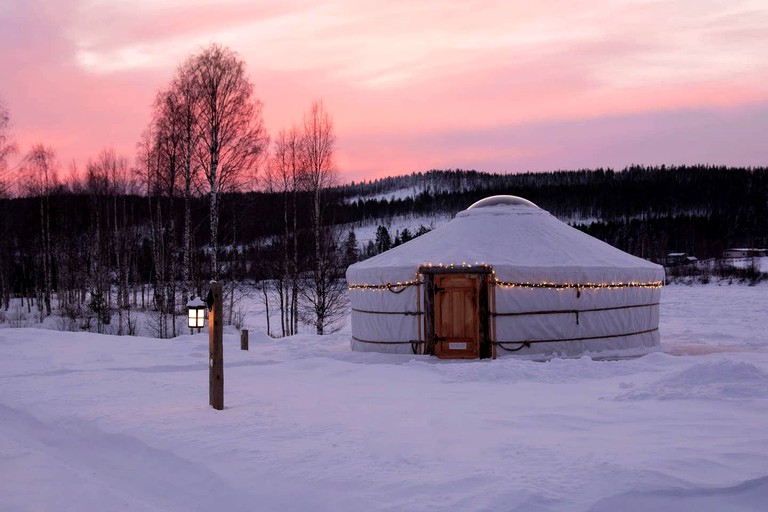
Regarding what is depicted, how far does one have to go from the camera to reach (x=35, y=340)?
36.0ft

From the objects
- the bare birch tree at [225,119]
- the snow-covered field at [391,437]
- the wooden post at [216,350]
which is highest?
the bare birch tree at [225,119]

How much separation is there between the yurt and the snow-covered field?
1118 mm

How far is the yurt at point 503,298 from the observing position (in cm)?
884

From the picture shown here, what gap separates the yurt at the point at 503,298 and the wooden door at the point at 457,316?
0.01 m

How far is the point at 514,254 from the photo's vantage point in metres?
9.20

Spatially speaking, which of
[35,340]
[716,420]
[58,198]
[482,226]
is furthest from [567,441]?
[58,198]

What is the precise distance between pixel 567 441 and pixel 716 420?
49.3 inches

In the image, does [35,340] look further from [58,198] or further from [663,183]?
[663,183]

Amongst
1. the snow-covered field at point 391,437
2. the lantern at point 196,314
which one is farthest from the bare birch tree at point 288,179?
the lantern at point 196,314

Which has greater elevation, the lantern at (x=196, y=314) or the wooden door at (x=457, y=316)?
the lantern at (x=196, y=314)

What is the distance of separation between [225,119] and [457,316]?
693 centimetres

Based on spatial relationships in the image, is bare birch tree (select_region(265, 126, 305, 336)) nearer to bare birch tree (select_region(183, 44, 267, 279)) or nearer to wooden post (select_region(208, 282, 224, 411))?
bare birch tree (select_region(183, 44, 267, 279))

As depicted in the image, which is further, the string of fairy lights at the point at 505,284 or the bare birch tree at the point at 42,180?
the bare birch tree at the point at 42,180

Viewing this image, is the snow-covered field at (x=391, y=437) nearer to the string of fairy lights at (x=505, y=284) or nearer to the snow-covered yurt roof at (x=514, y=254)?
the string of fairy lights at (x=505, y=284)
